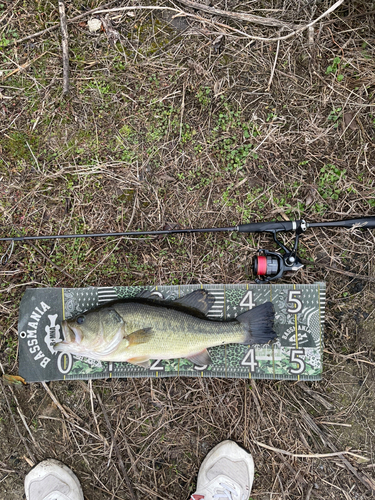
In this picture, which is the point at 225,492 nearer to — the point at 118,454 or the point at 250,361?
the point at 118,454

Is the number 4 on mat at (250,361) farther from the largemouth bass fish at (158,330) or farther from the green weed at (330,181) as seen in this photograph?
the green weed at (330,181)

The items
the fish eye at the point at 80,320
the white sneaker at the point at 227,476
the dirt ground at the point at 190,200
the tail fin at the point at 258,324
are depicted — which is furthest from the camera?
the dirt ground at the point at 190,200

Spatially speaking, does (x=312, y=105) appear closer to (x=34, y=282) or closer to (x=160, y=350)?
(x=160, y=350)

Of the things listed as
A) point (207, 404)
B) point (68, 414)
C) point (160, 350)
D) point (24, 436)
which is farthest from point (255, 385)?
point (24, 436)

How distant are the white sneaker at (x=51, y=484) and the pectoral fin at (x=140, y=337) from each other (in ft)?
5.58

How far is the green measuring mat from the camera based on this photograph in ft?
10.8

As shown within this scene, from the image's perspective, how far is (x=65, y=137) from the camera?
3.49m

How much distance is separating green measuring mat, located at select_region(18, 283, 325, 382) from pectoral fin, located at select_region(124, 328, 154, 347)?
18.4 inches

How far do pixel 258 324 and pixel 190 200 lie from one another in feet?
4.78

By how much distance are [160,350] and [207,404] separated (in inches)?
34.6

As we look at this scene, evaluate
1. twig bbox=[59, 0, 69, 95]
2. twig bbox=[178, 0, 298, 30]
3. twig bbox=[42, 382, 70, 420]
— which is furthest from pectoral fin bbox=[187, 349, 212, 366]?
twig bbox=[178, 0, 298, 30]

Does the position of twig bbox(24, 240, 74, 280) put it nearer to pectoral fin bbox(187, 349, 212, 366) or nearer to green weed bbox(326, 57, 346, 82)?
pectoral fin bbox(187, 349, 212, 366)

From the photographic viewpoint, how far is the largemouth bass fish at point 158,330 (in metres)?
2.91

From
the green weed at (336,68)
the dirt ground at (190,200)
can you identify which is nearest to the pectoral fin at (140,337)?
the dirt ground at (190,200)
